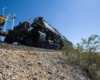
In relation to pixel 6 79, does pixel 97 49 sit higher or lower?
higher

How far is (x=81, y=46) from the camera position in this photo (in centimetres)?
405

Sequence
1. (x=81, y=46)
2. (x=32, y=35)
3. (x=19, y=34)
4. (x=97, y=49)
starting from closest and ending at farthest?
1. (x=97, y=49)
2. (x=81, y=46)
3. (x=19, y=34)
4. (x=32, y=35)

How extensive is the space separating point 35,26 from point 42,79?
28.7 ft

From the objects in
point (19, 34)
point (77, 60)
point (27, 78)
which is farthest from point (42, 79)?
point (19, 34)

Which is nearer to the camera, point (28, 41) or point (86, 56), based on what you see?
point (86, 56)

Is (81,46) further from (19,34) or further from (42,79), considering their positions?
(19,34)

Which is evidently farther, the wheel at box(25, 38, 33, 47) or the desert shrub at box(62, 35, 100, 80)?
the wheel at box(25, 38, 33, 47)

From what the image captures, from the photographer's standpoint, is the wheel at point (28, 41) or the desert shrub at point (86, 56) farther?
the wheel at point (28, 41)

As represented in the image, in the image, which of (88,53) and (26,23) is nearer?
(88,53)

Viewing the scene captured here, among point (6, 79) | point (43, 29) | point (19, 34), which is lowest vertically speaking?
point (6, 79)

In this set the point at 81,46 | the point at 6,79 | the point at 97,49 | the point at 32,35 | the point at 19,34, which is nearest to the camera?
the point at 6,79

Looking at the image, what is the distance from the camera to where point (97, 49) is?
12.1 feet

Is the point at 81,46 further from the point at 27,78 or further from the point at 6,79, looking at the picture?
the point at 6,79

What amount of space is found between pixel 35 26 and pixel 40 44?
2709mm
